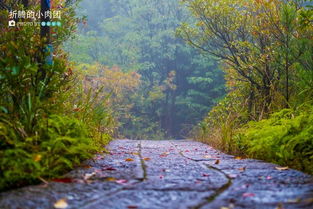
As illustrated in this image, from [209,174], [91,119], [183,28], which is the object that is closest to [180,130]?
[183,28]

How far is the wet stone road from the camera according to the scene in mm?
1470

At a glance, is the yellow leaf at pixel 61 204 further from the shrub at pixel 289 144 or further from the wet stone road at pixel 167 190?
the shrub at pixel 289 144

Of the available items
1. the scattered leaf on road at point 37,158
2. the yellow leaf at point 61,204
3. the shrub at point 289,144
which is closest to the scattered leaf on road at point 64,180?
the scattered leaf on road at point 37,158

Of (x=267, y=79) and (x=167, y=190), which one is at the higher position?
(x=267, y=79)

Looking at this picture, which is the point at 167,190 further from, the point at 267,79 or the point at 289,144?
the point at 267,79

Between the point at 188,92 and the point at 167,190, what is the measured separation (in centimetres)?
1530

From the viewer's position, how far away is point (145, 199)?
156 centimetres

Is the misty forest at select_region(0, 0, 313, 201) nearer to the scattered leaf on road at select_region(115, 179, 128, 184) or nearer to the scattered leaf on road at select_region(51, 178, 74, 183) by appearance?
the scattered leaf on road at select_region(51, 178, 74, 183)

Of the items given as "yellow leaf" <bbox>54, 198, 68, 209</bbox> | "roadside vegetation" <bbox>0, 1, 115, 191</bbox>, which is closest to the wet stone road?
"yellow leaf" <bbox>54, 198, 68, 209</bbox>

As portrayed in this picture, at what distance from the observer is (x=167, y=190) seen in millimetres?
1729

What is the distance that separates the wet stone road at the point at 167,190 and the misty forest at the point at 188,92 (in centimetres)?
20

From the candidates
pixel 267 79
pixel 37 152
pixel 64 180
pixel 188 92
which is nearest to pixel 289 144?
pixel 64 180

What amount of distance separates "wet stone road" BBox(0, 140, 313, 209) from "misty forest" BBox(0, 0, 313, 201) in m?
0.20

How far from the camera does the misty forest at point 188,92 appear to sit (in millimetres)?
2162
